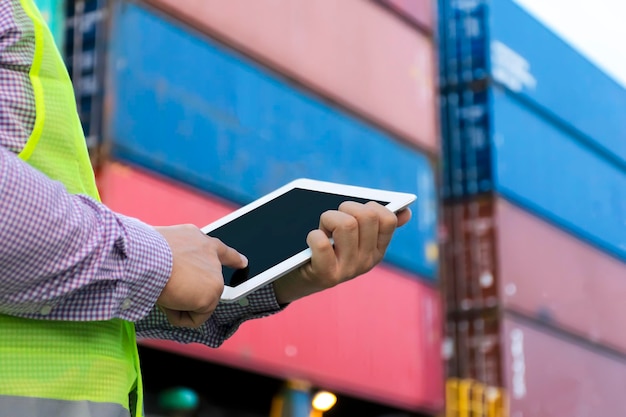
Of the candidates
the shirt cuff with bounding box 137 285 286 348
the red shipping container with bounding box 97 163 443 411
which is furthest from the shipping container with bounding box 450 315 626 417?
the shirt cuff with bounding box 137 285 286 348

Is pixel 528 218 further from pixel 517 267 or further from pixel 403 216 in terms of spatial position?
pixel 403 216

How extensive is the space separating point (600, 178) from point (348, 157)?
5.12 meters

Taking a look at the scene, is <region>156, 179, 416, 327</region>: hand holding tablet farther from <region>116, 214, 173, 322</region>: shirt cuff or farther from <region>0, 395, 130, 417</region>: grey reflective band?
<region>0, 395, 130, 417</region>: grey reflective band

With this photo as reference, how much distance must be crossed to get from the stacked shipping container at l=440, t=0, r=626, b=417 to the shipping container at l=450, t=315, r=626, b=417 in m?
0.02

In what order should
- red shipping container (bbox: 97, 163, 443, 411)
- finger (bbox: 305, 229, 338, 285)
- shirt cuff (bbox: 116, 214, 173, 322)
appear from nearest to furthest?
shirt cuff (bbox: 116, 214, 173, 322) < finger (bbox: 305, 229, 338, 285) < red shipping container (bbox: 97, 163, 443, 411)

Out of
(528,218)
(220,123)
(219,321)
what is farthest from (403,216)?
(528,218)

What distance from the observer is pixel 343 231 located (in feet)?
4.88

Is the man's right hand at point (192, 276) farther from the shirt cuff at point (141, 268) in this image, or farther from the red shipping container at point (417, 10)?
the red shipping container at point (417, 10)

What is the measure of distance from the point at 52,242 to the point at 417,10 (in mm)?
10391

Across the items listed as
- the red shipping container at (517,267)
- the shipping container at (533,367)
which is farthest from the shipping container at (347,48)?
the shipping container at (533,367)

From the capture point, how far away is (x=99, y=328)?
54.9 inches

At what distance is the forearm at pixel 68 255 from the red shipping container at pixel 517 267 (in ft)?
32.5

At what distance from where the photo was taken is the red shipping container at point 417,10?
10.9 metres

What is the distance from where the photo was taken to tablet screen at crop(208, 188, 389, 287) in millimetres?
1562
